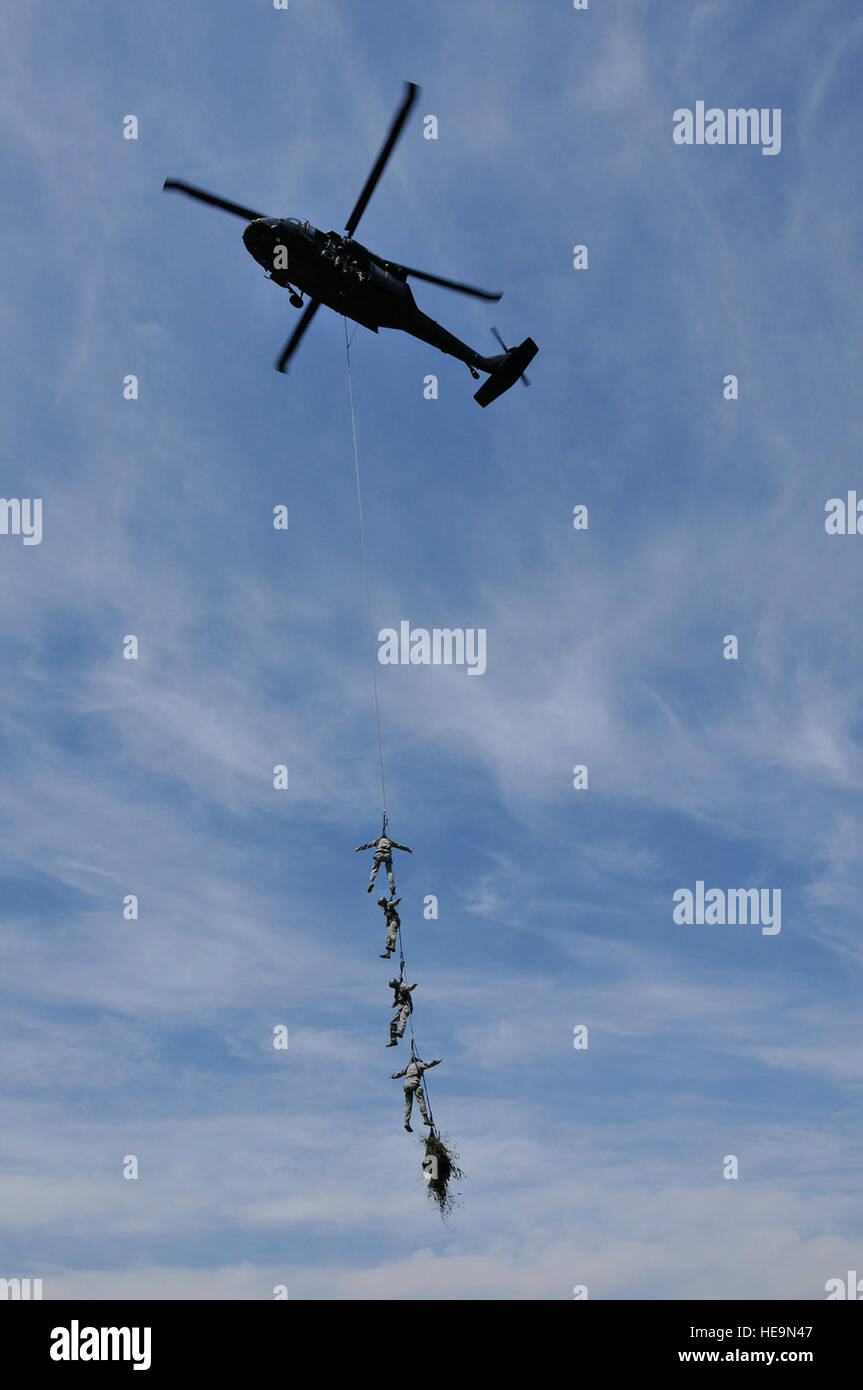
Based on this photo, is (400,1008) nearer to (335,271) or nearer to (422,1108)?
(422,1108)

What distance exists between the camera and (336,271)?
25.9 metres

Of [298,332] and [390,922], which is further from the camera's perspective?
[298,332]

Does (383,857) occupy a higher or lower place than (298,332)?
lower

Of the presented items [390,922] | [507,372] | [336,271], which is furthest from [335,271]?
[390,922]

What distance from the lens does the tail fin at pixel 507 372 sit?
32.0 meters

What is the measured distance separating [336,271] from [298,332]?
1897mm

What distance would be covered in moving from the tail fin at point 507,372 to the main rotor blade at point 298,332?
7151 millimetres

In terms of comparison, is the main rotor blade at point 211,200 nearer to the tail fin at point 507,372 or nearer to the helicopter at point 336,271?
the helicopter at point 336,271

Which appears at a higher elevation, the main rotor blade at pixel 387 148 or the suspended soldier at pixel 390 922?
the main rotor blade at pixel 387 148

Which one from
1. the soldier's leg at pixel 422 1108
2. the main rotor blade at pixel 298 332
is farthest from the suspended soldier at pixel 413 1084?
the main rotor blade at pixel 298 332

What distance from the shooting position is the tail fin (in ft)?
105
